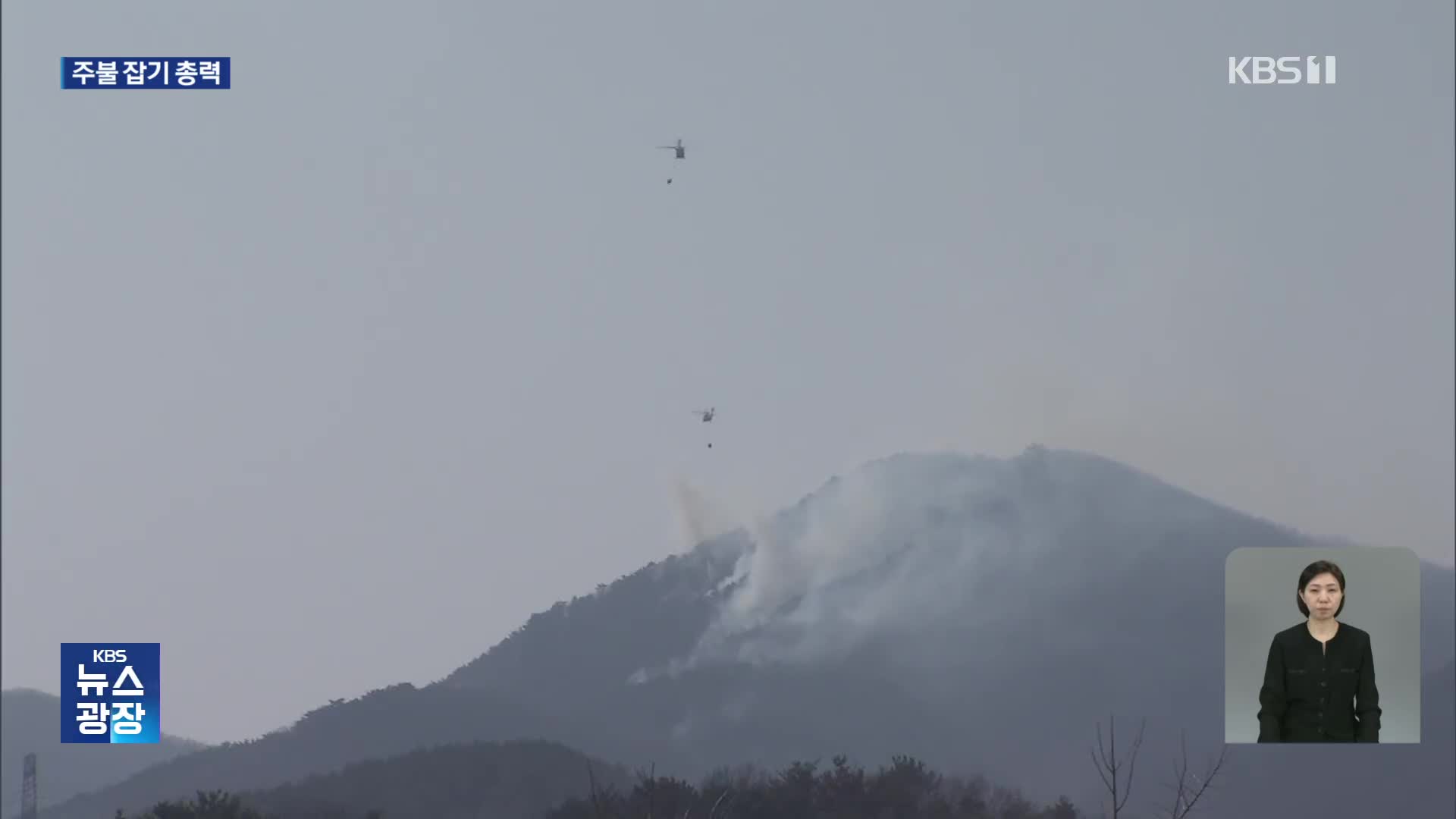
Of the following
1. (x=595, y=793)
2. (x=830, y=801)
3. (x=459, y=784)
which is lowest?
(x=459, y=784)

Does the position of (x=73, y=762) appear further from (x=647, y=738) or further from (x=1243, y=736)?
(x=1243, y=736)

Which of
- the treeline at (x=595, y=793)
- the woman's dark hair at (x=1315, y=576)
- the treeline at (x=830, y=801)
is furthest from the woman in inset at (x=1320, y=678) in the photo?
the treeline at (x=830, y=801)

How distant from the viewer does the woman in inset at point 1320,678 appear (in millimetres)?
25250

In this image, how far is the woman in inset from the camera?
994 inches

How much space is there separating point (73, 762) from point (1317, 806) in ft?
400

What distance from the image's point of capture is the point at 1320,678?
82.9 feet

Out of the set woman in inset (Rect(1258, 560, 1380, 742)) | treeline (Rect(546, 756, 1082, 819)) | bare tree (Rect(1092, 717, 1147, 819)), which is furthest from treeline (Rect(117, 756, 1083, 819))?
woman in inset (Rect(1258, 560, 1380, 742))

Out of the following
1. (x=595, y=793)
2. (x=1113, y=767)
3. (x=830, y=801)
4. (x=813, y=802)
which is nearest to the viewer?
(x=1113, y=767)

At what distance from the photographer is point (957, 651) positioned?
181 meters

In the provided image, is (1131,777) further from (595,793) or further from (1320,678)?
(1320,678)

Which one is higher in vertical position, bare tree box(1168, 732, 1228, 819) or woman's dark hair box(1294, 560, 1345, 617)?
woman's dark hair box(1294, 560, 1345, 617)

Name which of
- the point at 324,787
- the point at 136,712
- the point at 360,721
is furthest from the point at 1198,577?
the point at 136,712

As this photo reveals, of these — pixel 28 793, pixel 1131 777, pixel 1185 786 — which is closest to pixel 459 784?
pixel 1185 786

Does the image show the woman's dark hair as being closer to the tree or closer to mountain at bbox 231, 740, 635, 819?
the tree
